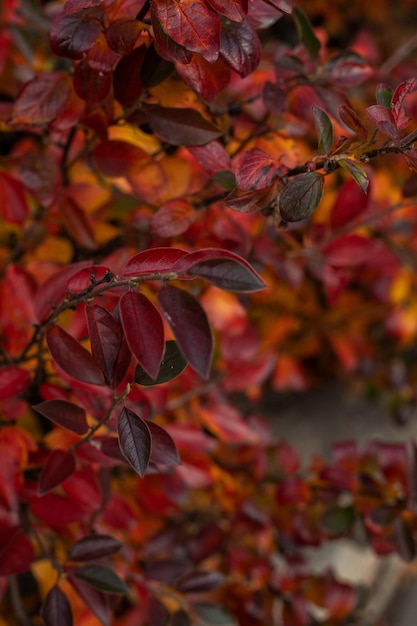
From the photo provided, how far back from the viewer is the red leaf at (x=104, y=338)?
580 millimetres

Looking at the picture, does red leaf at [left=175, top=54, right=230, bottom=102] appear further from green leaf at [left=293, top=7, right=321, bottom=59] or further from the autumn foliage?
green leaf at [left=293, top=7, right=321, bottom=59]

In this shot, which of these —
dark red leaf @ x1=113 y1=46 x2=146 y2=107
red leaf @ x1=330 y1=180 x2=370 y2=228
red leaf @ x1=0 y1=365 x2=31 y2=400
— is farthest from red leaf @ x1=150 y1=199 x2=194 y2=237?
red leaf @ x1=330 y1=180 x2=370 y2=228

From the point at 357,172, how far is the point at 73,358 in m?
0.33

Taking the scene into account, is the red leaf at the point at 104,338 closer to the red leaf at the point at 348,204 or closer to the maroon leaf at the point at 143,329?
the maroon leaf at the point at 143,329

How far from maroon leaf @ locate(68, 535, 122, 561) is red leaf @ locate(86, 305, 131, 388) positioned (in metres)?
0.28

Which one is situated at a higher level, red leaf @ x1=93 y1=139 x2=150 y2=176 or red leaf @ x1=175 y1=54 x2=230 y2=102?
red leaf @ x1=175 y1=54 x2=230 y2=102

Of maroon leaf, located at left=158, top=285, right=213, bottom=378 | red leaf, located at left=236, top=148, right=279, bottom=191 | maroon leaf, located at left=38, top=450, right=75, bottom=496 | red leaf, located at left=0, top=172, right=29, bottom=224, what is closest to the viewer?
maroon leaf, located at left=158, top=285, right=213, bottom=378

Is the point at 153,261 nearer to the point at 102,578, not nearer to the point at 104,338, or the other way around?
the point at 104,338

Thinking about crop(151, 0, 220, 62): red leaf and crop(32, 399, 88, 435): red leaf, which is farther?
crop(32, 399, 88, 435): red leaf

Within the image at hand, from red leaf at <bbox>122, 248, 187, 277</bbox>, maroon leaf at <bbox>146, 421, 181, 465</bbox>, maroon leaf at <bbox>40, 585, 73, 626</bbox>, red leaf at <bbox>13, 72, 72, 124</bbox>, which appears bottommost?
maroon leaf at <bbox>40, 585, 73, 626</bbox>

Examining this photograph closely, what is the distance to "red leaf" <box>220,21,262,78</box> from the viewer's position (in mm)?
Result: 640

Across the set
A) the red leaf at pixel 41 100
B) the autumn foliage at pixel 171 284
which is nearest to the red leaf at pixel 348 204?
the autumn foliage at pixel 171 284

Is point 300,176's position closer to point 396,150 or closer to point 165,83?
point 396,150

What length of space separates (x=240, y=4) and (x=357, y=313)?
1181mm
